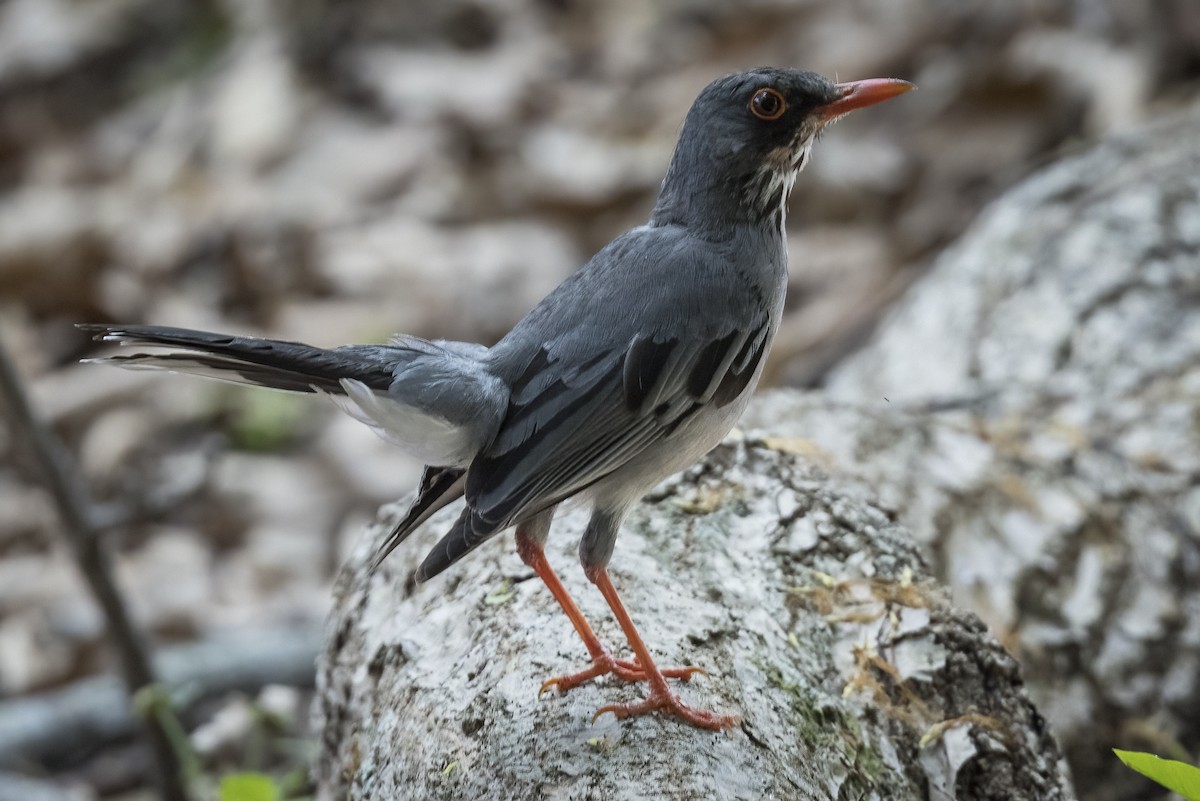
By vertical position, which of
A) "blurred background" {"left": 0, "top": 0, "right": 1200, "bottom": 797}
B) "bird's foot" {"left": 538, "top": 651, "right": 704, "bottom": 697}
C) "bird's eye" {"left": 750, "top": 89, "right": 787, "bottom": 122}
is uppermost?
"blurred background" {"left": 0, "top": 0, "right": 1200, "bottom": 797}

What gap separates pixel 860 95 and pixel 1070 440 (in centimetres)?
166

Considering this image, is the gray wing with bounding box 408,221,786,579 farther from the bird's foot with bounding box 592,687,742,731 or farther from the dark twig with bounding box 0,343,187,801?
the dark twig with bounding box 0,343,187,801

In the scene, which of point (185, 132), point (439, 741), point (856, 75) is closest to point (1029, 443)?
point (439, 741)

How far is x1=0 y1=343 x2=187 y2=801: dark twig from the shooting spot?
404cm

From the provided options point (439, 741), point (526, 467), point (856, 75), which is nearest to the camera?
point (439, 741)

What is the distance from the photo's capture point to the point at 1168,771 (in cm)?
219

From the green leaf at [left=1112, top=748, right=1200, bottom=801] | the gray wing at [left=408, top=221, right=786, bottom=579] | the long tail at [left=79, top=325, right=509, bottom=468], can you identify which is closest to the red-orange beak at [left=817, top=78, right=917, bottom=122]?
the gray wing at [left=408, top=221, right=786, bottom=579]

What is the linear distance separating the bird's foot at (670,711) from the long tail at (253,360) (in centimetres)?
96

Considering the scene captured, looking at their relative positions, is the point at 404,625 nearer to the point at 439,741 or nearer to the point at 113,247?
the point at 439,741

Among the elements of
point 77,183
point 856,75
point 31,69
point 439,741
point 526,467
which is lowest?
point 439,741

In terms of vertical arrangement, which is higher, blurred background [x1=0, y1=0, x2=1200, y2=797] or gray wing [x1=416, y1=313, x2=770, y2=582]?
blurred background [x1=0, y1=0, x2=1200, y2=797]

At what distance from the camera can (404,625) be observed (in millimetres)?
3219

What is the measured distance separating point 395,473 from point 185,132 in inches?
153

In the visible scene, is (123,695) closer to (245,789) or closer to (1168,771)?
(245,789)
